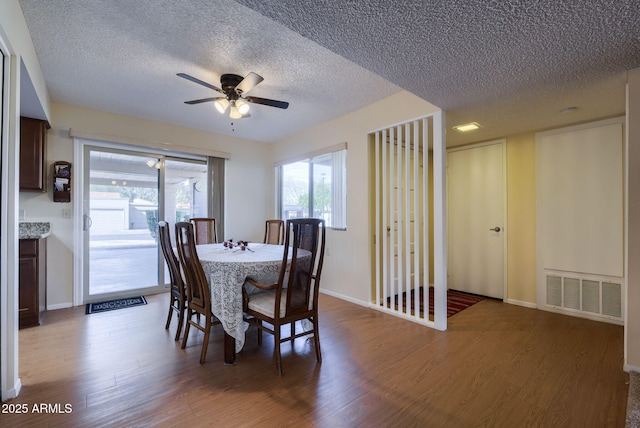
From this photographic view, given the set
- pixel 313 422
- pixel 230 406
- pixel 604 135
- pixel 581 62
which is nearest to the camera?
pixel 313 422

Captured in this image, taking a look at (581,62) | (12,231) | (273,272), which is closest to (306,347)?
(273,272)

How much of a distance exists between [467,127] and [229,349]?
344cm

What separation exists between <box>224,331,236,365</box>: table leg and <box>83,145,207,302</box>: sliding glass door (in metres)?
2.57

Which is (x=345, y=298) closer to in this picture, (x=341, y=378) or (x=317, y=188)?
(x=317, y=188)

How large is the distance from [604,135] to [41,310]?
648 centimetres

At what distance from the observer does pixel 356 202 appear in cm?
369

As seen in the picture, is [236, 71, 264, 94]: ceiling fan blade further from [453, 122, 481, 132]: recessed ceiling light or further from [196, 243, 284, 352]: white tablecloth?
[453, 122, 481, 132]: recessed ceiling light

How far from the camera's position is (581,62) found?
194 centimetres

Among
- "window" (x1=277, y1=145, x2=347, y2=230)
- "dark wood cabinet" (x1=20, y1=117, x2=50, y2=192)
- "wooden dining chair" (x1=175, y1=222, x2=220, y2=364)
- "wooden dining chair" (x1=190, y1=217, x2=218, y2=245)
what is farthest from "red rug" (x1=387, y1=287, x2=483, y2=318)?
"dark wood cabinet" (x1=20, y1=117, x2=50, y2=192)

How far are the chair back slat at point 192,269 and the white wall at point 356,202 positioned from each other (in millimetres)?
1974

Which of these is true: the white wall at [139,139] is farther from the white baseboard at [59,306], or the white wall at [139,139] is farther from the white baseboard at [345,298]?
the white baseboard at [345,298]

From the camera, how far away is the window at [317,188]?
4004 mm

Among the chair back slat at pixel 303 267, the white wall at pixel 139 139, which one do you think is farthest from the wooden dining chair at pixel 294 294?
the white wall at pixel 139 139

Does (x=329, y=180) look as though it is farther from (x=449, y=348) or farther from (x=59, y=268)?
(x=59, y=268)
